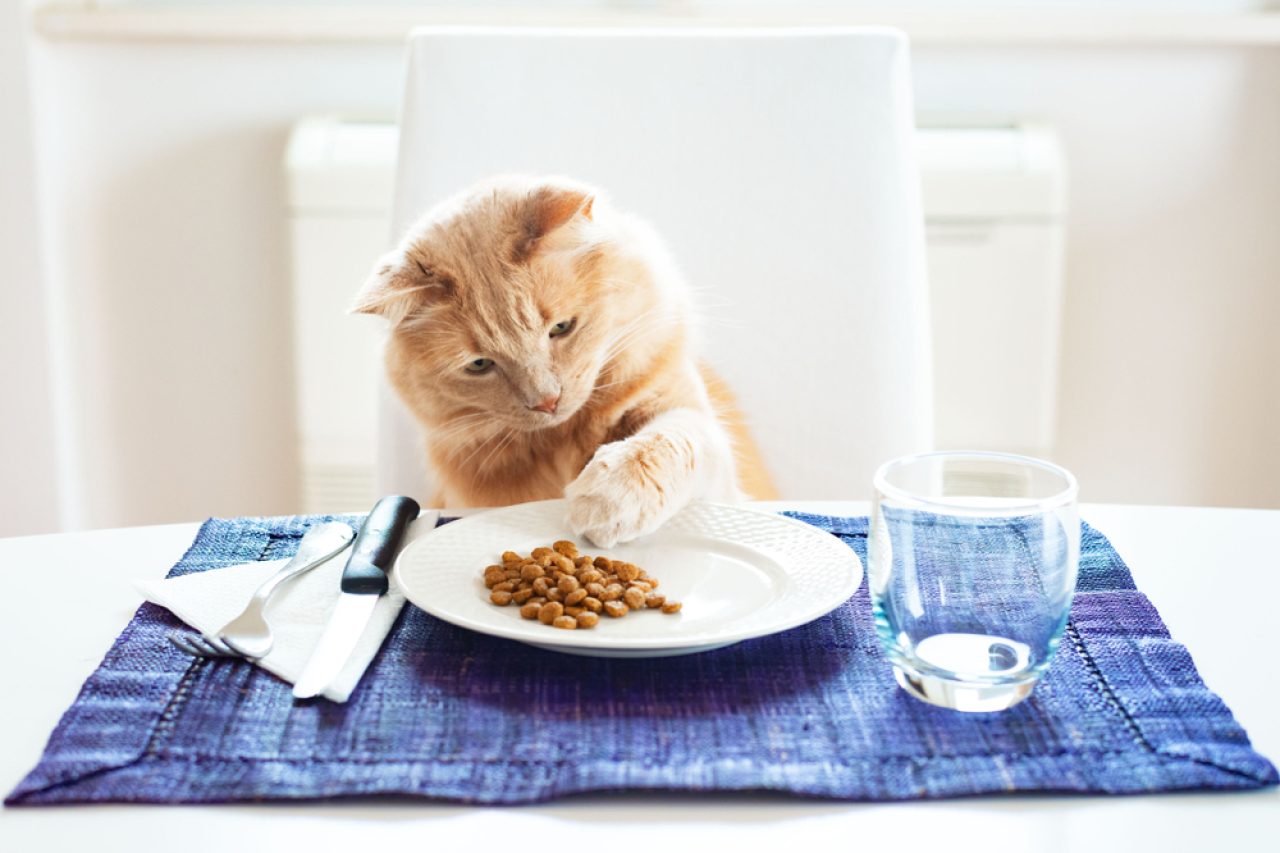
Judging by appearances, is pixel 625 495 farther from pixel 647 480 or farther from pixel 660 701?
pixel 660 701

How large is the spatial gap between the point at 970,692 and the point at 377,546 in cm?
44

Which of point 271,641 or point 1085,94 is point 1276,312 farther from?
point 271,641

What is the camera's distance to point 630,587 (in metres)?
0.86

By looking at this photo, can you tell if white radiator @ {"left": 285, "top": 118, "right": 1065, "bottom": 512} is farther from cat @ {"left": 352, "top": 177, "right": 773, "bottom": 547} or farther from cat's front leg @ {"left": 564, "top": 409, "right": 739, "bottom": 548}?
cat's front leg @ {"left": 564, "top": 409, "right": 739, "bottom": 548}

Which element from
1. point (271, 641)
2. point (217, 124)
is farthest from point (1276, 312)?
point (271, 641)

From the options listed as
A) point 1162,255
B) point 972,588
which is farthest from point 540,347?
point 1162,255

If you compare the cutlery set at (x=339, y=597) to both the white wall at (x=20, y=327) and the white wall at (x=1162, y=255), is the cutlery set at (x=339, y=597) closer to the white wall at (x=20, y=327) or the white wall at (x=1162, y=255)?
the white wall at (x=20, y=327)

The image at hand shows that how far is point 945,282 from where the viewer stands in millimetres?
2248

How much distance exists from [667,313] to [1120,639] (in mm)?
668

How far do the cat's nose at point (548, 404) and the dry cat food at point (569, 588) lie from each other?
13.1 inches

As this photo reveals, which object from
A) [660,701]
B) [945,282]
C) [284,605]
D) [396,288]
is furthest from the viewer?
[945,282]

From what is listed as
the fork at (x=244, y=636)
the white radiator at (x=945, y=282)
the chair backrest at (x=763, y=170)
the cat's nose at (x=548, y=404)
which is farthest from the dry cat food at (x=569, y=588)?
the white radiator at (x=945, y=282)

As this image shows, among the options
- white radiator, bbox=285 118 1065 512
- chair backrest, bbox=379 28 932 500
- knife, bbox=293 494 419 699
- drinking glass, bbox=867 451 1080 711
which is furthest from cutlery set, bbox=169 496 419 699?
white radiator, bbox=285 118 1065 512

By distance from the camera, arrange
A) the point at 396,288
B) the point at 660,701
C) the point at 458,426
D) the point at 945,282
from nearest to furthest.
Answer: the point at 660,701, the point at 396,288, the point at 458,426, the point at 945,282
